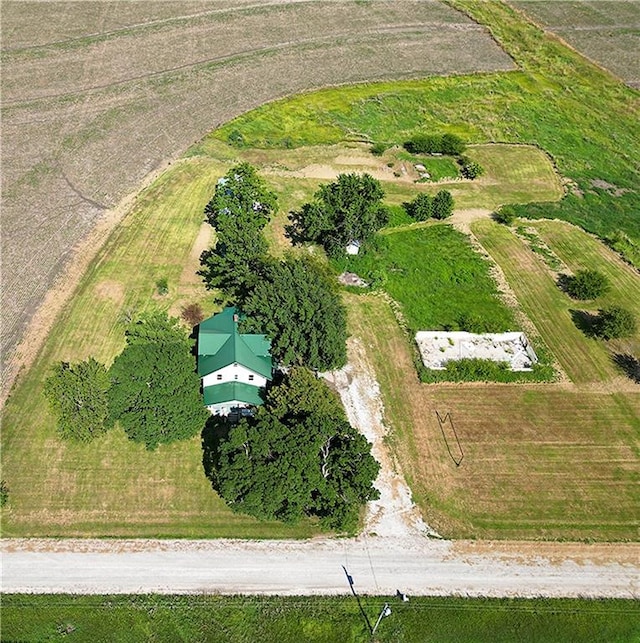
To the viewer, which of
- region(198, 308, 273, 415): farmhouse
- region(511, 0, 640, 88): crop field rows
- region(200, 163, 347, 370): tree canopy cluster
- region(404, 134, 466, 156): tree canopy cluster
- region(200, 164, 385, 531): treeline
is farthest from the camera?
region(511, 0, 640, 88): crop field rows

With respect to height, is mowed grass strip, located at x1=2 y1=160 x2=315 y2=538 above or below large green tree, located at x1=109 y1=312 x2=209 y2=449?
below

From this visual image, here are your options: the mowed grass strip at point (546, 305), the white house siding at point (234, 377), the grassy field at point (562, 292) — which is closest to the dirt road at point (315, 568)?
the white house siding at point (234, 377)

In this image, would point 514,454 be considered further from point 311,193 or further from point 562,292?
point 311,193

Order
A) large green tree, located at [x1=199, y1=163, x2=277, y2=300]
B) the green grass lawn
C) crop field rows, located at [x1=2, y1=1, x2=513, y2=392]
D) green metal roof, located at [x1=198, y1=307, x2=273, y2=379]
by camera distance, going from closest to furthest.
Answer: green metal roof, located at [x1=198, y1=307, x2=273, y2=379], large green tree, located at [x1=199, y1=163, x2=277, y2=300], crop field rows, located at [x1=2, y1=1, x2=513, y2=392], the green grass lawn

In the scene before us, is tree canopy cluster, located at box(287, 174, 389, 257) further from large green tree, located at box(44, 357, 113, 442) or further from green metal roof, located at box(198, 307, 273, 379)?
large green tree, located at box(44, 357, 113, 442)

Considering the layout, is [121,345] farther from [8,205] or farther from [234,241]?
[8,205]

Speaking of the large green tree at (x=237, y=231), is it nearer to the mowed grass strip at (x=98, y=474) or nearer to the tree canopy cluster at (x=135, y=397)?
the mowed grass strip at (x=98, y=474)

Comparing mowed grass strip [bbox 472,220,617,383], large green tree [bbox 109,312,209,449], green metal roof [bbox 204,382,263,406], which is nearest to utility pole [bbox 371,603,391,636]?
green metal roof [bbox 204,382,263,406]
